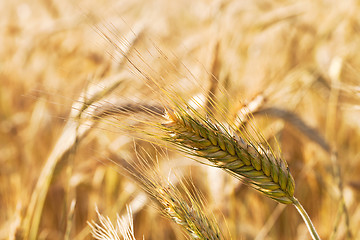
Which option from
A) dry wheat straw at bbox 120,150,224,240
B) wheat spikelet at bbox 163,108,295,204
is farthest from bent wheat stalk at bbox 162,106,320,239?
dry wheat straw at bbox 120,150,224,240

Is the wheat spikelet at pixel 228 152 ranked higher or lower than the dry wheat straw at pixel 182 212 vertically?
A: higher

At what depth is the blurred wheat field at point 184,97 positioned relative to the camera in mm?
889

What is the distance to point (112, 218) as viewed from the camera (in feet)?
3.83

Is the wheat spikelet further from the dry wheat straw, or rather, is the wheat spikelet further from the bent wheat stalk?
the dry wheat straw

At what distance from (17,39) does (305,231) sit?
2208mm

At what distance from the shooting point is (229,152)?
61 cm

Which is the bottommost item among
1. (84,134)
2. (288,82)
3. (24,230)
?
(24,230)

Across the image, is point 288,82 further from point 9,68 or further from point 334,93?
point 9,68

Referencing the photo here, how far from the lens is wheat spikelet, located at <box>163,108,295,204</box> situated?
594mm

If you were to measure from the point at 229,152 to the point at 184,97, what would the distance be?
47cm

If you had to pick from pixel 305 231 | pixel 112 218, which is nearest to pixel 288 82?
pixel 305 231

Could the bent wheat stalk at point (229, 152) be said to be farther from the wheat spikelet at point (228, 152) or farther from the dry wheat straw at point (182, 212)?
the dry wheat straw at point (182, 212)

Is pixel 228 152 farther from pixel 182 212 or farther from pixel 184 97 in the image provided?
pixel 184 97

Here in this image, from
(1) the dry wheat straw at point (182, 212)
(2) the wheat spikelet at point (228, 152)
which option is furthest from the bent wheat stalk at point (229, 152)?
(1) the dry wheat straw at point (182, 212)
